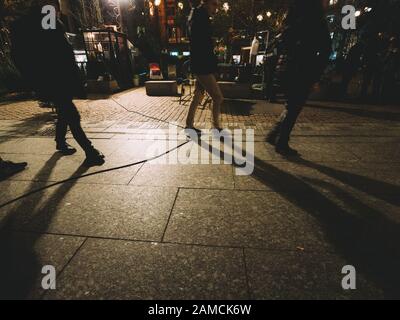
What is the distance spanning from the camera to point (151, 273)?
5.95 feet

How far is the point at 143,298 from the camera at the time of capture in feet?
5.38

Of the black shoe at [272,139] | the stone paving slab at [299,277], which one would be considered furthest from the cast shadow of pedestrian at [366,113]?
the stone paving slab at [299,277]

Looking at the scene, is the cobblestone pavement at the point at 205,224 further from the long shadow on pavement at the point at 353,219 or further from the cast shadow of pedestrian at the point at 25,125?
the cast shadow of pedestrian at the point at 25,125

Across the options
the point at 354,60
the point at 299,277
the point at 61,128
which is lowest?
the point at 299,277

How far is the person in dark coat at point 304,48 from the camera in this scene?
3.34m

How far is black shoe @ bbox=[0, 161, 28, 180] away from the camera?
3.34 metres

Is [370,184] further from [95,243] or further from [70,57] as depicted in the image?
[70,57]

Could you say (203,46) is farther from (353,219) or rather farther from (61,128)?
(353,219)

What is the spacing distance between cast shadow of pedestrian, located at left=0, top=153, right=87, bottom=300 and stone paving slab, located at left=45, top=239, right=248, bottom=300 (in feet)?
0.75

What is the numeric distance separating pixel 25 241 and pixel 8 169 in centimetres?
176

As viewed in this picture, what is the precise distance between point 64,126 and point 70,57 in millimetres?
1136

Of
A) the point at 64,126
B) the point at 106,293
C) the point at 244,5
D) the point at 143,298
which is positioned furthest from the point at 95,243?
the point at 244,5

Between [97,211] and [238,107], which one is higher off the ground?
[238,107]

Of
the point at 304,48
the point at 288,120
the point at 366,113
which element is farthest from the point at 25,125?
the point at 366,113
